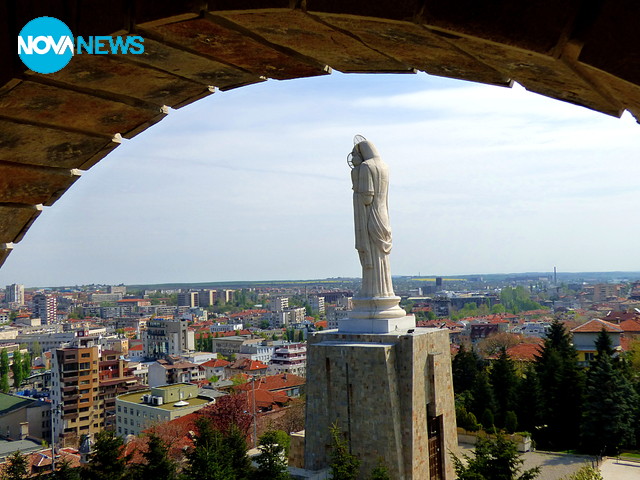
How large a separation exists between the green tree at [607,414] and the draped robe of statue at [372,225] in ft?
27.6

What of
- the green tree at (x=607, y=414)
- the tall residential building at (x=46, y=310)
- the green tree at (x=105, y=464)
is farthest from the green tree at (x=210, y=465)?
the tall residential building at (x=46, y=310)

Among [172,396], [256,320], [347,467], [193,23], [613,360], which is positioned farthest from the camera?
[256,320]

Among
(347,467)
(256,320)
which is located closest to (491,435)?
(347,467)

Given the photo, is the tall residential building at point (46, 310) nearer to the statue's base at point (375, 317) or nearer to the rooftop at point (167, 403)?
the rooftop at point (167, 403)

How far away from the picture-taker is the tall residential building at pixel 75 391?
33094 mm

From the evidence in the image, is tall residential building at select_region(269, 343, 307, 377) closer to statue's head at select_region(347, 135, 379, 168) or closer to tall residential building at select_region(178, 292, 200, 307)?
statue's head at select_region(347, 135, 379, 168)

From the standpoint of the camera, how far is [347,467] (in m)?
9.30

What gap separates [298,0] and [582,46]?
1.37 ft

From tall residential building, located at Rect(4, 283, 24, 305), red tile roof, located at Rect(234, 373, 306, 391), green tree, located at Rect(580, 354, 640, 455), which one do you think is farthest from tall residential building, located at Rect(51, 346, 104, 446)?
tall residential building, located at Rect(4, 283, 24, 305)

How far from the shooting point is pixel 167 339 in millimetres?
61188

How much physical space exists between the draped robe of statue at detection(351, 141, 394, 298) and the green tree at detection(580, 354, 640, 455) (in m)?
8.42

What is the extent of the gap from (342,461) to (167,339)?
179 feet

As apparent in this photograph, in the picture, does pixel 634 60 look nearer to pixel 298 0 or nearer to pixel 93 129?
pixel 298 0

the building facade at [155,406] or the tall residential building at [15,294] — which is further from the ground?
the tall residential building at [15,294]
